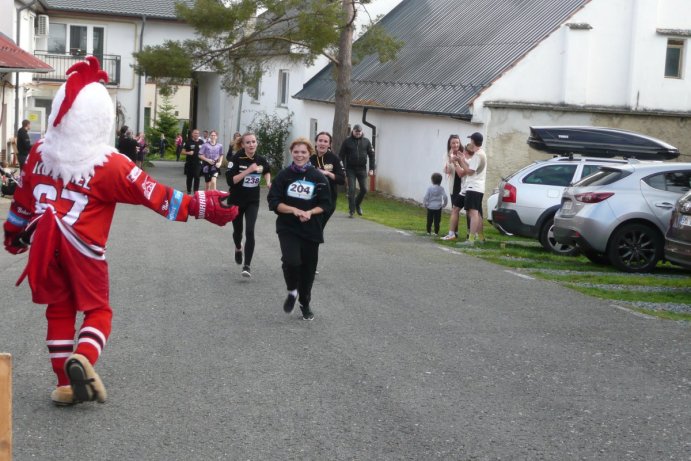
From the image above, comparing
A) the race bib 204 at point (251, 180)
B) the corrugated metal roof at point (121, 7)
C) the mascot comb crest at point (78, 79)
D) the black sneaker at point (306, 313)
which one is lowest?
the black sneaker at point (306, 313)

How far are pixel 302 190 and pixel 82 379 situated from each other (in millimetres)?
3975

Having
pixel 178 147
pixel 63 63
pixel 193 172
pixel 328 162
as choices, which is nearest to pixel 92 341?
pixel 328 162

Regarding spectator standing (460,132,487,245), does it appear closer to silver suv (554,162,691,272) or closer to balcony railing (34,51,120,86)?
silver suv (554,162,691,272)

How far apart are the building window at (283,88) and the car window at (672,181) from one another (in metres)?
28.4

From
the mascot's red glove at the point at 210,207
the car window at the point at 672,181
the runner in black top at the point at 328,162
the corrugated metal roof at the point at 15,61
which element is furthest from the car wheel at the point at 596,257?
the corrugated metal roof at the point at 15,61

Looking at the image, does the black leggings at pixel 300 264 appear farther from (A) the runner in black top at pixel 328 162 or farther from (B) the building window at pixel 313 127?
(B) the building window at pixel 313 127

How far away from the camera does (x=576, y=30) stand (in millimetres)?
24703

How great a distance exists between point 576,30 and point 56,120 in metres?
20.0

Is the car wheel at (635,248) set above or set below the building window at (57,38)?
below

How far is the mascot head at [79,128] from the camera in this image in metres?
6.35

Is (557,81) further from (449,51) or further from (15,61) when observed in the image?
(15,61)

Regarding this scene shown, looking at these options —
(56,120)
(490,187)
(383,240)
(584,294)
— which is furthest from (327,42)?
(56,120)

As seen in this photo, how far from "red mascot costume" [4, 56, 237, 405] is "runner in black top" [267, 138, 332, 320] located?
3.05 m

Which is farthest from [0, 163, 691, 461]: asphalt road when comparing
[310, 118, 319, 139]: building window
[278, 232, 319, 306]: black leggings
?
[310, 118, 319, 139]: building window
